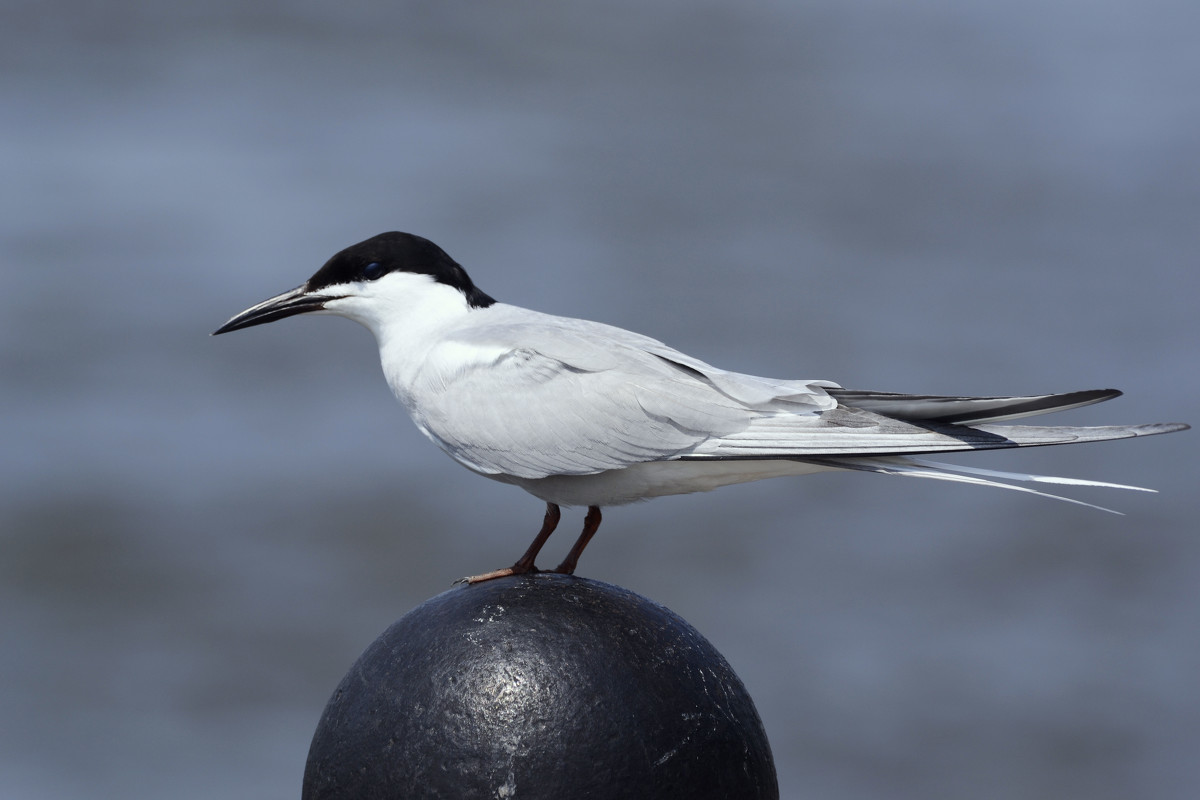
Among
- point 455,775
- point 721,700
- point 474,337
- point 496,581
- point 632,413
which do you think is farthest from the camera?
point 474,337

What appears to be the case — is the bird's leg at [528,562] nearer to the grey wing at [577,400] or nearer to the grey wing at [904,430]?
the grey wing at [577,400]

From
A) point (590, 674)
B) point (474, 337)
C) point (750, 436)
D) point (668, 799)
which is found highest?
point (474, 337)

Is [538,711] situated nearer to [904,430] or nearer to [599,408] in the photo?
[599,408]

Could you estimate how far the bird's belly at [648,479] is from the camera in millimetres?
4648

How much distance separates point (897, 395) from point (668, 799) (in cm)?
164

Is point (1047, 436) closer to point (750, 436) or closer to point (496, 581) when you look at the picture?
point (750, 436)

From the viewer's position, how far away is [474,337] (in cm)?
512

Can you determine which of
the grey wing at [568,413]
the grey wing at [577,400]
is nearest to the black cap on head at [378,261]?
the grey wing at [577,400]

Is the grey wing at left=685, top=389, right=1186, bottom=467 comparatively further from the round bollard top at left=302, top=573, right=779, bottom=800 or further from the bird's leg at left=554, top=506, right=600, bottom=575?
the round bollard top at left=302, top=573, right=779, bottom=800

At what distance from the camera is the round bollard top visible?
3779 millimetres

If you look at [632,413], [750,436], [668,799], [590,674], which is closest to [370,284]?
[632,413]

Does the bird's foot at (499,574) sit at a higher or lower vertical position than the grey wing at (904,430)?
lower

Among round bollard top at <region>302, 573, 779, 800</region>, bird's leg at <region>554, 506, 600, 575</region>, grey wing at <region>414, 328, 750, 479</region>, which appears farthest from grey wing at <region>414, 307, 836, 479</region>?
round bollard top at <region>302, 573, 779, 800</region>

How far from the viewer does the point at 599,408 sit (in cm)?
480
